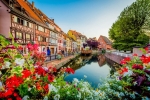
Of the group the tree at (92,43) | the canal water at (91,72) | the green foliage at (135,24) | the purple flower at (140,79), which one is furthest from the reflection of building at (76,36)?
the purple flower at (140,79)

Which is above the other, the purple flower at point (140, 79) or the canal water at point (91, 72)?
the purple flower at point (140, 79)

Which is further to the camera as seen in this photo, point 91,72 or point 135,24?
point 135,24

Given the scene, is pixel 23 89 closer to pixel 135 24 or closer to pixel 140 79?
pixel 140 79

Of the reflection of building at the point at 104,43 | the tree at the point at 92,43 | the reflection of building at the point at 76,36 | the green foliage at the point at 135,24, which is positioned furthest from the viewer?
the reflection of building at the point at 104,43

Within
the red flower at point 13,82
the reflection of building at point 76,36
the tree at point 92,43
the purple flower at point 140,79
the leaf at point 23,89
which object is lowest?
the purple flower at point 140,79

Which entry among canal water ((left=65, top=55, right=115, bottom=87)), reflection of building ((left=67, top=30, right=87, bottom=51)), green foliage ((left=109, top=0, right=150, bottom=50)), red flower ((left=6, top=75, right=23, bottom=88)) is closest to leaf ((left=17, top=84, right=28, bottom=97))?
red flower ((left=6, top=75, right=23, bottom=88))

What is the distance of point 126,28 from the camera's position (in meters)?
24.5

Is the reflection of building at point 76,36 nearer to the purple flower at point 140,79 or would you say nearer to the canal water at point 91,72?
the canal water at point 91,72

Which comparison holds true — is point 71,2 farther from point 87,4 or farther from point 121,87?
point 121,87

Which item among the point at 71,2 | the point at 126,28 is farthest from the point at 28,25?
the point at 126,28

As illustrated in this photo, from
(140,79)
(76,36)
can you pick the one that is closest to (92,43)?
(76,36)

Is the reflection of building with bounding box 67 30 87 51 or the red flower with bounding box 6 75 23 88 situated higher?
the reflection of building with bounding box 67 30 87 51

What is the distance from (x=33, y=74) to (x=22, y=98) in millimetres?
502

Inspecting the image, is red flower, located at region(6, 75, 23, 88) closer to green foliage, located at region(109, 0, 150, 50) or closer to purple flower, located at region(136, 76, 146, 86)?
purple flower, located at region(136, 76, 146, 86)
